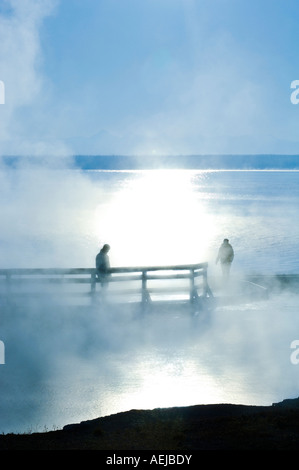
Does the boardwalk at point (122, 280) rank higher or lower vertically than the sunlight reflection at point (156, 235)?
lower

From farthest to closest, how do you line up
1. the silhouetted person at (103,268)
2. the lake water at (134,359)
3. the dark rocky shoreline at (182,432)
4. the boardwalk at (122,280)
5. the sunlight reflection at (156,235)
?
1. the sunlight reflection at (156,235)
2. the silhouetted person at (103,268)
3. the boardwalk at (122,280)
4. the lake water at (134,359)
5. the dark rocky shoreline at (182,432)

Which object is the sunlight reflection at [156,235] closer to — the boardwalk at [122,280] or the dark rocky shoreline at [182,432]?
the boardwalk at [122,280]

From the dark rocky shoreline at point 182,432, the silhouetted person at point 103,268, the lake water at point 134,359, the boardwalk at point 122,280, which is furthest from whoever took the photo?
the silhouetted person at point 103,268

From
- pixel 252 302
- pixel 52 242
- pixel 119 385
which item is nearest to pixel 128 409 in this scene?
pixel 119 385

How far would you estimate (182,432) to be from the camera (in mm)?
9117

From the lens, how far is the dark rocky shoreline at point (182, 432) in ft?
27.7

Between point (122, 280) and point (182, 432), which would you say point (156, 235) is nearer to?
point (122, 280)

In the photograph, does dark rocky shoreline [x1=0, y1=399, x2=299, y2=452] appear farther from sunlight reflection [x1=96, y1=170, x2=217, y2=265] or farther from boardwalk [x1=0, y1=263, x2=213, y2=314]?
sunlight reflection [x1=96, y1=170, x2=217, y2=265]

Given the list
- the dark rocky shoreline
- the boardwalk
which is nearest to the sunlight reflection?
the boardwalk

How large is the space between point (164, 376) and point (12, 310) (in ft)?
19.5

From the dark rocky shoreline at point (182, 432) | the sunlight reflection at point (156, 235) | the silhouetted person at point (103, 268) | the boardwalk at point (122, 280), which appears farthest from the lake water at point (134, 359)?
the sunlight reflection at point (156, 235)

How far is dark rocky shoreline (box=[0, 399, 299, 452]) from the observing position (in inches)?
333

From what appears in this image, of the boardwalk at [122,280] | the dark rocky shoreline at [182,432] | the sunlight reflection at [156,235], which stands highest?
the sunlight reflection at [156,235]

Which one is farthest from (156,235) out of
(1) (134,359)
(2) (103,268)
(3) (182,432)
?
(3) (182,432)
